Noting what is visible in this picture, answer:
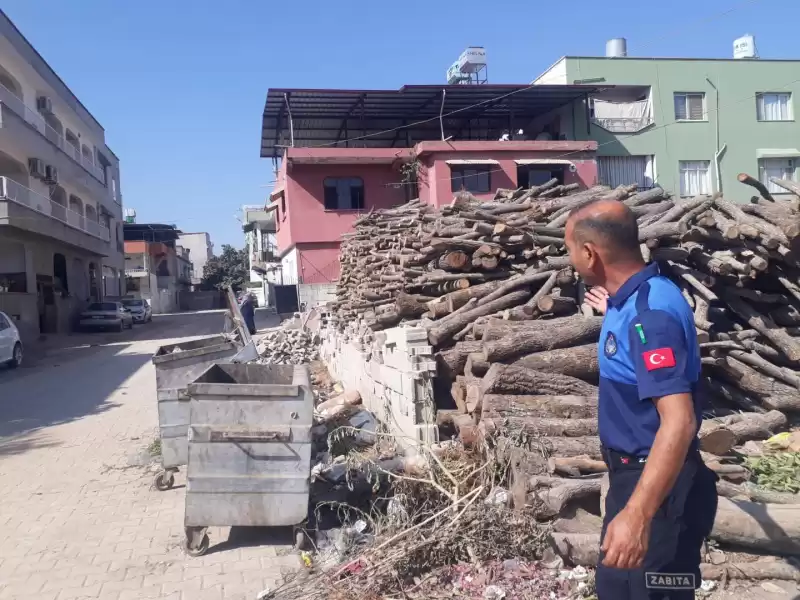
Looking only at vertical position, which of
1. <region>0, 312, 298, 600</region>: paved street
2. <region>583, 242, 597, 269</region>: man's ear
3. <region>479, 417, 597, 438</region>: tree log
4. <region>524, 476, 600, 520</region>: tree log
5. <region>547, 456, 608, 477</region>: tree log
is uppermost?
<region>583, 242, 597, 269</region>: man's ear

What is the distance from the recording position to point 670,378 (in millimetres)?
2203

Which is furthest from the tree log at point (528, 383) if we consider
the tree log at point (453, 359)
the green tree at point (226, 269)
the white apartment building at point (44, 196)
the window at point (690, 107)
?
the green tree at point (226, 269)

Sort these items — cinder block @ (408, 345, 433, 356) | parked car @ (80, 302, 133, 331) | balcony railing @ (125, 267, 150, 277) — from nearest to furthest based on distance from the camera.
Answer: cinder block @ (408, 345, 433, 356) < parked car @ (80, 302, 133, 331) < balcony railing @ (125, 267, 150, 277)

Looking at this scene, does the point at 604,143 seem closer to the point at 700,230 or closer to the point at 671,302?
the point at 700,230

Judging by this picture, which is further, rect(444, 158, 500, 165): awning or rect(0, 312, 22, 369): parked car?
rect(444, 158, 500, 165): awning

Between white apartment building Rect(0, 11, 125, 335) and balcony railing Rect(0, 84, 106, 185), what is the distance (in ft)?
0.12

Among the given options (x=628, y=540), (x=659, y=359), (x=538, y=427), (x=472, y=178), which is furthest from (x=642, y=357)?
(x=472, y=178)

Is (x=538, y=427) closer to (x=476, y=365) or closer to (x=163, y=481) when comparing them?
(x=476, y=365)

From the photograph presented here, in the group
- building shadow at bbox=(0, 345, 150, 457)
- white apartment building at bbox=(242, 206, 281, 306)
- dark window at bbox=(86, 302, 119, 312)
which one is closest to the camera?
building shadow at bbox=(0, 345, 150, 457)

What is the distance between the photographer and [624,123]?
2878cm

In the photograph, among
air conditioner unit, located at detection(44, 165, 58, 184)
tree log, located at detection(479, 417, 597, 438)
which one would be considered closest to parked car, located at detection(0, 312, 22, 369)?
air conditioner unit, located at detection(44, 165, 58, 184)

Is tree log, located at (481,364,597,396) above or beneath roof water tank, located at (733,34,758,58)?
beneath

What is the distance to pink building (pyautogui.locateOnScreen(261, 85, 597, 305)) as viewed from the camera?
25.9m

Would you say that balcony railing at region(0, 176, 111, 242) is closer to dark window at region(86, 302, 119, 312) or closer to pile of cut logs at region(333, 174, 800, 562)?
dark window at region(86, 302, 119, 312)
